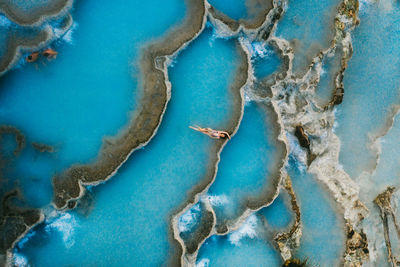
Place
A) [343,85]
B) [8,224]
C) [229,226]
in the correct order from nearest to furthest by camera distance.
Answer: [8,224] < [229,226] < [343,85]

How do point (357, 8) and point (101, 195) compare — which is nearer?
point (101, 195)

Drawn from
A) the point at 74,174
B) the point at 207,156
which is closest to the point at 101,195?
the point at 74,174

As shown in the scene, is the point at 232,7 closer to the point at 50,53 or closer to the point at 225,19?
the point at 225,19

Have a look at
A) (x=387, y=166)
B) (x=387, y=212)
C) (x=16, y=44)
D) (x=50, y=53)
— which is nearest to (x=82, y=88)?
(x=50, y=53)

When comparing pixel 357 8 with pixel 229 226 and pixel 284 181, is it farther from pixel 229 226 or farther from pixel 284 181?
pixel 229 226

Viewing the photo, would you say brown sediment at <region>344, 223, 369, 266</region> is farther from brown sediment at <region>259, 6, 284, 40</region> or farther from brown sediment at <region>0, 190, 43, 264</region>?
brown sediment at <region>0, 190, 43, 264</region>

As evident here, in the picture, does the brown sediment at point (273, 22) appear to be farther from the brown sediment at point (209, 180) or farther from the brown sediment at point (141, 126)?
the brown sediment at point (141, 126)

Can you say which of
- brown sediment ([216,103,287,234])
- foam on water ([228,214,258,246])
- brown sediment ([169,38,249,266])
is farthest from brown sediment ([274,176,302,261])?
brown sediment ([169,38,249,266])
